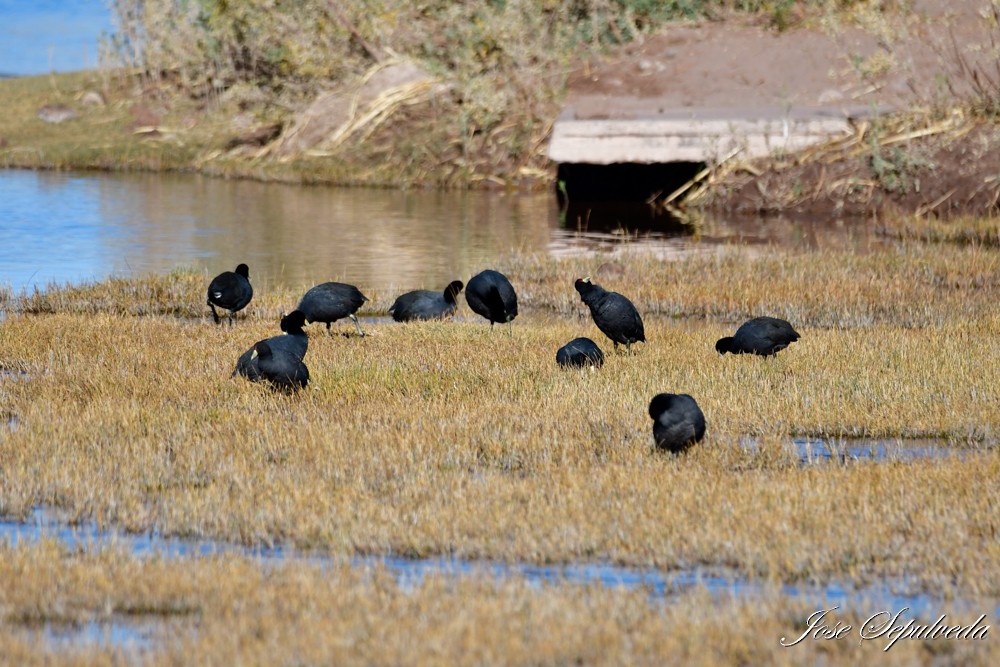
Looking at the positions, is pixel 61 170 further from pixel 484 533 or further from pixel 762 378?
pixel 484 533

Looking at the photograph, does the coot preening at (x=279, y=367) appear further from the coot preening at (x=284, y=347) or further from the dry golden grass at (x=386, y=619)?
the dry golden grass at (x=386, y=619)

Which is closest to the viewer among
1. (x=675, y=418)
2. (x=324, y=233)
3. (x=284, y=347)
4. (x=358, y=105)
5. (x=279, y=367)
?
(x=675, y=418)

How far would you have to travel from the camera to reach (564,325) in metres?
16.9

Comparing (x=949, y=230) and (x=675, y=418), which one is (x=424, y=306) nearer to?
(x=675, y=418)

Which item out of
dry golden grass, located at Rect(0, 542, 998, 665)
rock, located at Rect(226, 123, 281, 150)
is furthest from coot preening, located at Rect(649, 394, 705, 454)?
rock, located at Rect(226, 123, 281, 150)

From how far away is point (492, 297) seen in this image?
51.3 ft

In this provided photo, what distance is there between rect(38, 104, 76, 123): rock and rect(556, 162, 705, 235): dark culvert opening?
30.6 meters

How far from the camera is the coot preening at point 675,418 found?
9.44 m

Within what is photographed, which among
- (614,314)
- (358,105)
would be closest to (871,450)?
(614,314)

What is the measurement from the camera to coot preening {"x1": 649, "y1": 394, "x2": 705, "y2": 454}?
372 inches

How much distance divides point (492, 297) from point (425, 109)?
97.8 feet

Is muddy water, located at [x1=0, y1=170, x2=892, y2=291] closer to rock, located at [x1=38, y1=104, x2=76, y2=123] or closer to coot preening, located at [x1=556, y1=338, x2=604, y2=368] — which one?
coot preening, located at [x1=556, y1=338, x2=604, y2=368]

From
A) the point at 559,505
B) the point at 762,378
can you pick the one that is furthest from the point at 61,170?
the point at 559,505

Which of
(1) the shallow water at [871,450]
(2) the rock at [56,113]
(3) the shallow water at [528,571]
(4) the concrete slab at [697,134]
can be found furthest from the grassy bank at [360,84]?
(3) the shallow water at [528,571]
